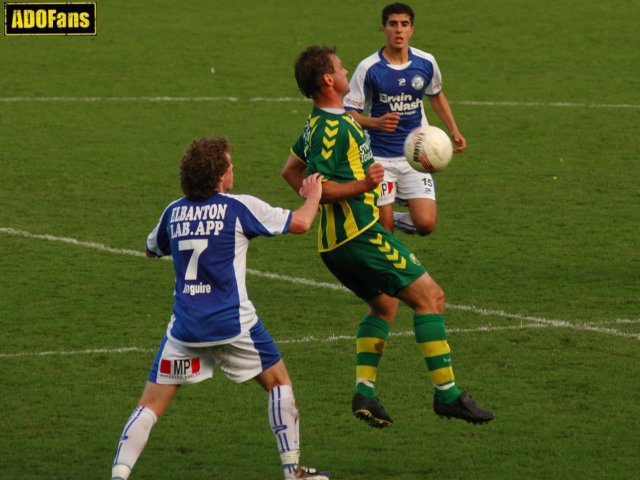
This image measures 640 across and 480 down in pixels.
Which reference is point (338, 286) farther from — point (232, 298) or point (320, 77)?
point (232, 298)

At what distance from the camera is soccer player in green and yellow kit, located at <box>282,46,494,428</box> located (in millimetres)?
9500

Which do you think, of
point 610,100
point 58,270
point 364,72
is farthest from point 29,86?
point 364,72

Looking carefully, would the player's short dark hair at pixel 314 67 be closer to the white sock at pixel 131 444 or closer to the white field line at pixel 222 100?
the white sock at pixel 131 444

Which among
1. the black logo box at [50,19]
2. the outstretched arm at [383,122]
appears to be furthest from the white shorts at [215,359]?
the black logo box at [50,19]

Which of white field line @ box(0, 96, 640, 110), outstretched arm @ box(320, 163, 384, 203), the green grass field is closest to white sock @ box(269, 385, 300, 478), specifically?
the green grass field

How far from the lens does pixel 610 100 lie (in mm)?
24172

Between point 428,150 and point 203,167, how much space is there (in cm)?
317

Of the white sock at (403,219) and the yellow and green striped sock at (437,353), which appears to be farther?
the white sock at (403,219)

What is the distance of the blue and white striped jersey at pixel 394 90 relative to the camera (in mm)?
12695

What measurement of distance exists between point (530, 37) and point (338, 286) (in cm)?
1585

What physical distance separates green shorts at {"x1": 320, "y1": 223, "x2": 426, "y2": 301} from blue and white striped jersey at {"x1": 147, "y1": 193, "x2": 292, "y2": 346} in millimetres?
1225

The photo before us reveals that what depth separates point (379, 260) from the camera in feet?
31.3

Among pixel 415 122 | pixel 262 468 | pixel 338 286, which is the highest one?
pixel 415 122

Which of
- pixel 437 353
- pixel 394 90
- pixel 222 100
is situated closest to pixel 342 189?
pixel 437 353
